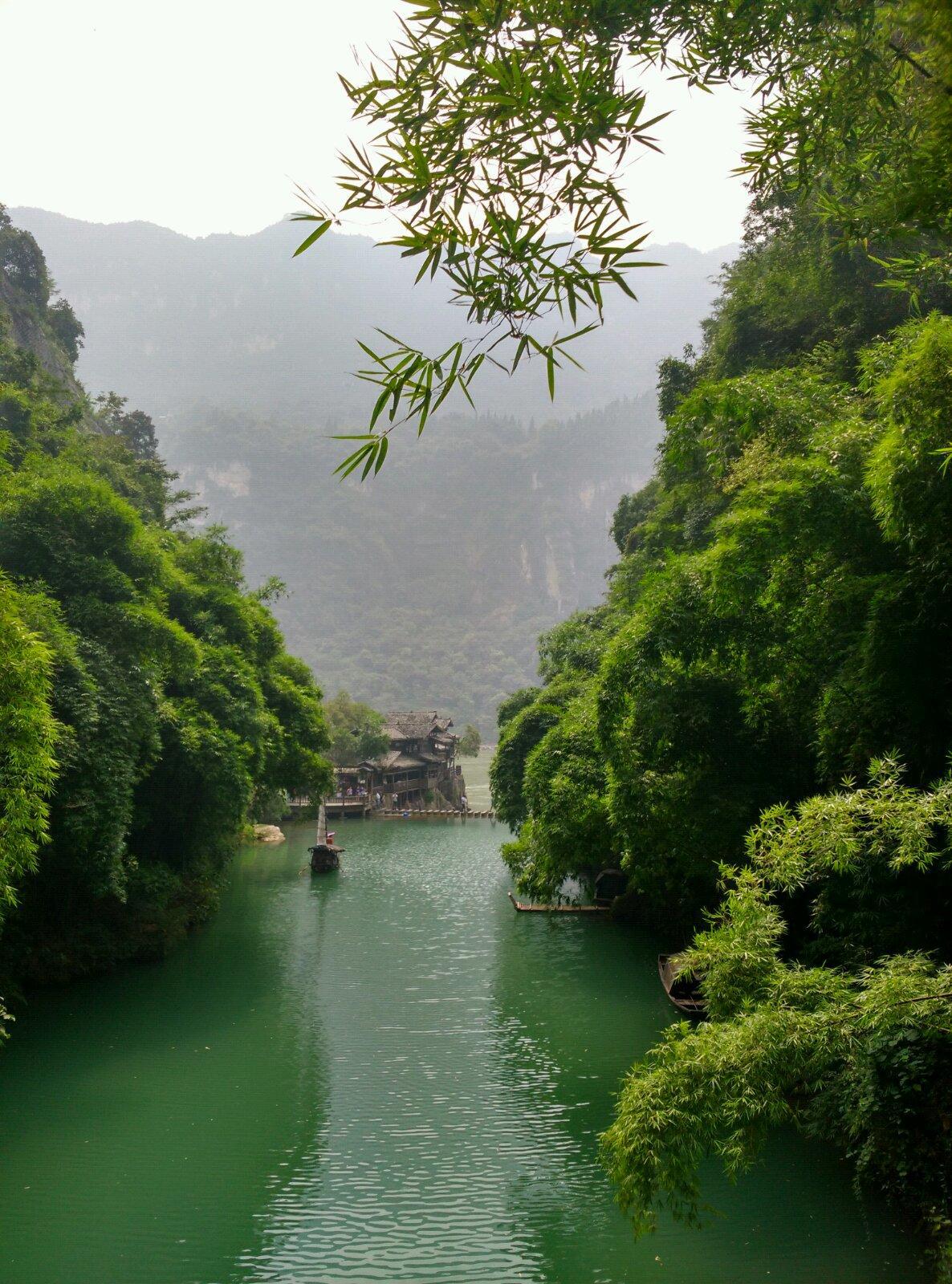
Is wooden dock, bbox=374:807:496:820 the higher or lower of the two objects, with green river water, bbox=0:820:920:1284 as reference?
higher


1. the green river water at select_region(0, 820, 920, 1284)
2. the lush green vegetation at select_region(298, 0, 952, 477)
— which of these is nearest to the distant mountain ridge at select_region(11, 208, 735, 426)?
the green river water at select_region(0, 820, 920, 1284)

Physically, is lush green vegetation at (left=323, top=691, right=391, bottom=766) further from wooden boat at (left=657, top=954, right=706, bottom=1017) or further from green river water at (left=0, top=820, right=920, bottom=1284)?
wooden boat at (left=657, top=954, right=706, bottom=1017)

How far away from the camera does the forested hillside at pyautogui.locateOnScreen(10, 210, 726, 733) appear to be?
108 meters

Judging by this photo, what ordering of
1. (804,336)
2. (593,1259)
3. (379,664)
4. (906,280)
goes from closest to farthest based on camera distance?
1. (906,280)
2. (593,1259)
3. (804,336)
4. (379,664)

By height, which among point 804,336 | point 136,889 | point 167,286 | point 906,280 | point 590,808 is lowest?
point 136,889

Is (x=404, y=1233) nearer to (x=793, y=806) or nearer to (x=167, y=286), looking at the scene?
(x=793, y=806)

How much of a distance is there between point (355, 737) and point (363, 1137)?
33.5 meters

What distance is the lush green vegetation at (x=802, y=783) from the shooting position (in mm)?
4047

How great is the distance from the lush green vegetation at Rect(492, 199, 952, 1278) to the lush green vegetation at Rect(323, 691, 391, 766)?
28.7m

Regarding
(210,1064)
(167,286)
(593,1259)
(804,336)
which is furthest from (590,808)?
(167,286)

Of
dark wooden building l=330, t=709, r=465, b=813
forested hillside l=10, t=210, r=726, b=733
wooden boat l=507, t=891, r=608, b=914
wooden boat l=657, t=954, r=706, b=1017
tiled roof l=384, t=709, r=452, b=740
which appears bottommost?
wooden boat l=507, t=891, r=608, b=914

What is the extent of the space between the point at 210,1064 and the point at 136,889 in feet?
12.7

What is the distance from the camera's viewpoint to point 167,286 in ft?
544

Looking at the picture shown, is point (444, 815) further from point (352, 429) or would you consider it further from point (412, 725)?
point (352, 429)
